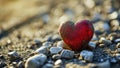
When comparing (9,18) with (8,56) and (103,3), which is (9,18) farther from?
(8,56)

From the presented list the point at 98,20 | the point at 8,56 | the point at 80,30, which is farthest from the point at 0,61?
the point at 98,20

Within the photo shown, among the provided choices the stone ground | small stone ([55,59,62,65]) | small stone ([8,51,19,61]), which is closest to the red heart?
the stone ground

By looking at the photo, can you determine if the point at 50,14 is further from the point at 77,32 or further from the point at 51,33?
the point at 77,32

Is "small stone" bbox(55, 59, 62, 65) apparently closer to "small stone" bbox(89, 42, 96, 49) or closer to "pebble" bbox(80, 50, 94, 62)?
"pebble" bbox(80, 50, 94, 62)

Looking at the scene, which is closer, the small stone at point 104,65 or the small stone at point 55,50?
the small stone at point 104,65

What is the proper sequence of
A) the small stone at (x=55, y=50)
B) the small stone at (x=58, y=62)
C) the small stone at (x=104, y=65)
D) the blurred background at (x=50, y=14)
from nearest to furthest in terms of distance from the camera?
the small stone at (x=104, y=65)
the small stone at (x=58, y=62)
the small stone at (x=55, y=50)
the blurred background at (x=50, y=14)

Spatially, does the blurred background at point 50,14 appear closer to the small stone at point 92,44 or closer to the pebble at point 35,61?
the small stone at point 92,44

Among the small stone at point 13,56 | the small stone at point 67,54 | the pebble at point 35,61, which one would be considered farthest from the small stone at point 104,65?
the small stone at point 13,56
